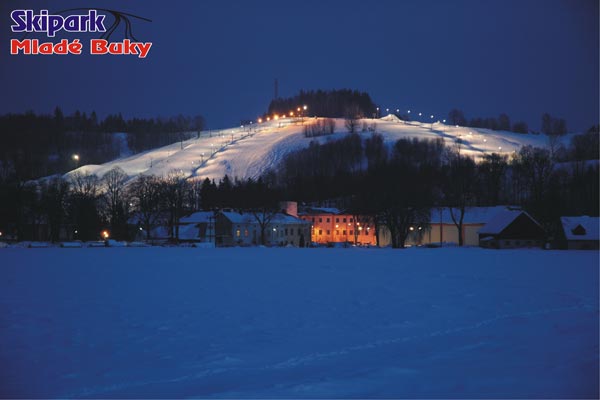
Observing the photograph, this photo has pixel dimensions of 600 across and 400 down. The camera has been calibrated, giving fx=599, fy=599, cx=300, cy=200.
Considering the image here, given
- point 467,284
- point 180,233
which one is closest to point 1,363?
point 467,284

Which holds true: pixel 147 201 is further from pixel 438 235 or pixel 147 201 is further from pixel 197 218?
pixel 438 235

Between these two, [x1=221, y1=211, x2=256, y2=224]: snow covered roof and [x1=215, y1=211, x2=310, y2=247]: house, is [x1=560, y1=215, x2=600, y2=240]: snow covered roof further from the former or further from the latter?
[x1=221, y1=211, x2=256, y2=224]: snow covered roof

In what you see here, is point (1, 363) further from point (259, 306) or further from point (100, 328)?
point (259, 306)

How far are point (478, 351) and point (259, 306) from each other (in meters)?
8.54

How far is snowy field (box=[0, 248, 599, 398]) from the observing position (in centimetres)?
1144

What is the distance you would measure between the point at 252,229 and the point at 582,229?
55.9 m

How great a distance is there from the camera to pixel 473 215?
97.1 m

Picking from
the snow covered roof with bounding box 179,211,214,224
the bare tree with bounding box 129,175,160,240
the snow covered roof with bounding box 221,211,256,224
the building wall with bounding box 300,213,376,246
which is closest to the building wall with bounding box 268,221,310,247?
the snow covered roof with bounding box 221,211,256,224

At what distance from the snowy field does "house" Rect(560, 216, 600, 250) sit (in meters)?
46.2

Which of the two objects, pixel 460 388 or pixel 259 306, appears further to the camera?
pixel 259 306

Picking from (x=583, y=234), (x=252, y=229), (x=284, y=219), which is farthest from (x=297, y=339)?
(x=284, y=219)

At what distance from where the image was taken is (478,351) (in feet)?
45.7

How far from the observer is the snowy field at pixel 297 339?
1144 cm

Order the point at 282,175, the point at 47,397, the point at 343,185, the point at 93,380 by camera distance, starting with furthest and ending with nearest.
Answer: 1. the point at 282,175
2. the point at 343,185
3. the point at 93,380
4. the point at 47,397
